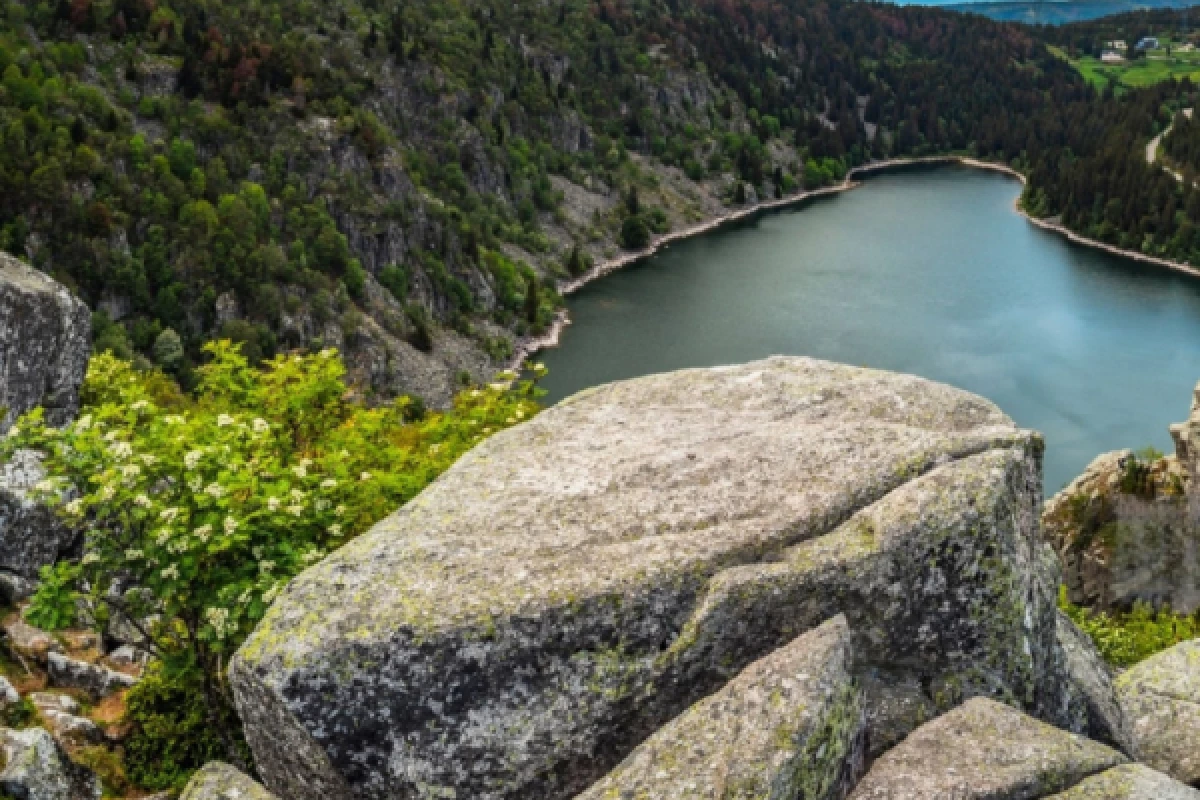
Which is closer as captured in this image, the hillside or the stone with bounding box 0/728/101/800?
the stone with bounding box 0/728/101/800

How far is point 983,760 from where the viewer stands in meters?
10.9

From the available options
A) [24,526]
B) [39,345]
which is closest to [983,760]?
[24,526]

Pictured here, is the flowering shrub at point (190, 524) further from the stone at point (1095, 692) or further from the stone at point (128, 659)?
the stone at point (1095, 692)

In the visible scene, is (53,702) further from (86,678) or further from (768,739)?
(768,739)

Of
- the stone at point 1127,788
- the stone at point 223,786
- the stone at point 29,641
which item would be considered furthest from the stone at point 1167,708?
the stone at point 29,641

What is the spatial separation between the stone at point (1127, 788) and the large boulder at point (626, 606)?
4.67ft

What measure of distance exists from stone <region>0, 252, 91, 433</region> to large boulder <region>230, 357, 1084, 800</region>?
15.4 m

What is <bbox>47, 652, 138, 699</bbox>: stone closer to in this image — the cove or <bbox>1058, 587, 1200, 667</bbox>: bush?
<bbox>1058, 587, 1200, 667</bbox>: bush

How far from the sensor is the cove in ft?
328

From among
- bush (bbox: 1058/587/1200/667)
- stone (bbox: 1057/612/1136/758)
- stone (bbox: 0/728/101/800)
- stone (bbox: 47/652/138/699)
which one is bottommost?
bush (bbox: 1058/587/1200/667)

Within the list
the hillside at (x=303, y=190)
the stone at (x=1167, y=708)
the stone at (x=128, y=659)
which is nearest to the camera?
the stone at (x=1167, y=708)

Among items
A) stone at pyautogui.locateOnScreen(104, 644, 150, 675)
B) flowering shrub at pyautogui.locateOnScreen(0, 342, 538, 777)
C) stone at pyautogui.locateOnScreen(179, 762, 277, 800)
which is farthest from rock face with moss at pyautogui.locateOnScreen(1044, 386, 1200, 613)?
stone at pyautogui.locateOnScreen(179, 762, 277, 800)

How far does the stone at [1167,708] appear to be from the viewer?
15.4 meters

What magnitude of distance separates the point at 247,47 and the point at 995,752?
136 meters
